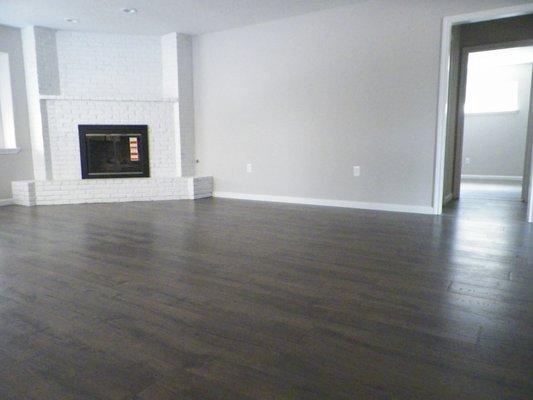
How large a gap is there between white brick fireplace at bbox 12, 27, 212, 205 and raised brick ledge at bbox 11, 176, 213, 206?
0.04 feet

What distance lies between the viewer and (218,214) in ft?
14.6

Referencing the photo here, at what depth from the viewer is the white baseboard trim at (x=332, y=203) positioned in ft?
14.5

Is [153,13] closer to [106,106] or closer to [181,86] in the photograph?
[181,86]

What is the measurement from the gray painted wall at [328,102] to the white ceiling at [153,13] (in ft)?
0.91

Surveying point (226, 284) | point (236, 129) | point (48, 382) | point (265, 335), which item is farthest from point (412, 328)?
point (236, 129)

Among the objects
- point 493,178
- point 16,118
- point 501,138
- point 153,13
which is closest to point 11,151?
point 16,118

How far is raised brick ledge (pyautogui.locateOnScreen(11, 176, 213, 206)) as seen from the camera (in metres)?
5.27

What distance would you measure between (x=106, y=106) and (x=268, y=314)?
190 inches

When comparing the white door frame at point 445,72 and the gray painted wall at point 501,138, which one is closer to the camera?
the white door frame at point 445,72

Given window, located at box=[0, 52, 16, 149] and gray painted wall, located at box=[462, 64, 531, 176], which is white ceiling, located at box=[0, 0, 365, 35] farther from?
gray painted wall, located at box=[462, 64, 531, 176]

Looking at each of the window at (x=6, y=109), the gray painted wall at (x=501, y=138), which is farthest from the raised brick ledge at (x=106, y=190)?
the gray painted wall at (x=501, y=138)

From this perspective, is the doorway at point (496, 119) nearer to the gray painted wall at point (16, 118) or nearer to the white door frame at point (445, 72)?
the white door frame at point (445, 72)

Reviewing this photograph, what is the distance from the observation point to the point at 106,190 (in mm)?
5508

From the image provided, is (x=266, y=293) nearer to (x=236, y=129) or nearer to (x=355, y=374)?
(x=355, y=374)
